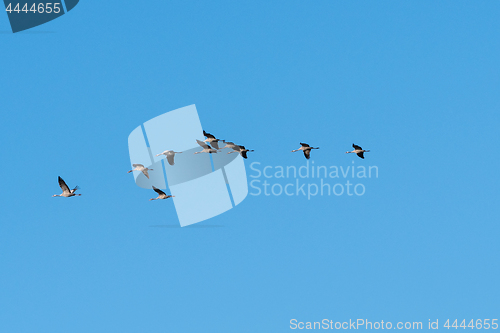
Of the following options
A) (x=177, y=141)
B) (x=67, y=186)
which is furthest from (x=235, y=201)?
(x=67, y=186)

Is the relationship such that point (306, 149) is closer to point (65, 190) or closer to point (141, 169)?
point (141, 169)

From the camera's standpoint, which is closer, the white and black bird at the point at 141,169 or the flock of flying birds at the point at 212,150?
the white and black bird at the point at 141,169

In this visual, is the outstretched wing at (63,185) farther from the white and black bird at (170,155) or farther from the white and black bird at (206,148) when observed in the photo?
the white and black bird at (206,148)

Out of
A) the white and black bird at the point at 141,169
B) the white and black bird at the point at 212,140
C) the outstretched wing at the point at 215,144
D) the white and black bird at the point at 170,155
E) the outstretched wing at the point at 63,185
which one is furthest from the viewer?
the outstretched wing at the point at 215,144

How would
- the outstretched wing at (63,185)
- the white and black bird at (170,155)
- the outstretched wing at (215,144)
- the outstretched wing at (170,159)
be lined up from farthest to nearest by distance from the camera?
the outstretched wing at (215,144) → the outstretched wing at (170,159) → the white and black bird at (170,155) → the outstretched wing at (63,185)

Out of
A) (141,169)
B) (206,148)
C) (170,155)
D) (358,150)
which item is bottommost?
(358,150)

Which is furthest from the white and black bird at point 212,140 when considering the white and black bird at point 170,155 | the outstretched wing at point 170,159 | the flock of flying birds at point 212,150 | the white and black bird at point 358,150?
the white and black bird at point 358,150

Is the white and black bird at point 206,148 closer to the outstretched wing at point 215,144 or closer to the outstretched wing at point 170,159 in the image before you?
the outstretched wing at point 215,144

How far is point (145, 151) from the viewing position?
278 ft

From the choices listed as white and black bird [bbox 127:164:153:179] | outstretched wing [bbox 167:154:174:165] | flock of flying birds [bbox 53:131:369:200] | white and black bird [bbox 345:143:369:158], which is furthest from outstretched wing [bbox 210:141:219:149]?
white and black bird [bbox 345:143:369:158]

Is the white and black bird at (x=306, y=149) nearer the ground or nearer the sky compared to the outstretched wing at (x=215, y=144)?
nearer the ground

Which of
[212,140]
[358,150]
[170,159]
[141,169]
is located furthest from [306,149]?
[141,169]

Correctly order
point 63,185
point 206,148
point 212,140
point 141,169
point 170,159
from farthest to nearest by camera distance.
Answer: point 206,148 → point 212,140 → point 170,159 → point 141,169 → point 63,185

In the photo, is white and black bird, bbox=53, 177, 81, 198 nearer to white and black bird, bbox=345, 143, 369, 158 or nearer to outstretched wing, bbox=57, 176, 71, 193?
outstretched wing, bbox=57, 176, 71, 193
